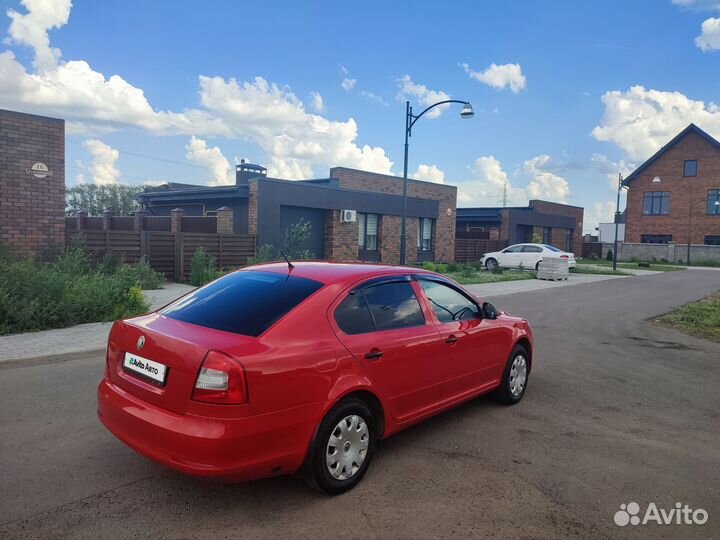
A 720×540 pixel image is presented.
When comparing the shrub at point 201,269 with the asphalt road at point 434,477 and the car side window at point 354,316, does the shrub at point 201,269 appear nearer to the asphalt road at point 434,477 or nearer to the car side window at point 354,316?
the asphalt road at point 434,477

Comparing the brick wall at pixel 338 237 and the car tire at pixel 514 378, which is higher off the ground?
the brick wall at pixel 338 237

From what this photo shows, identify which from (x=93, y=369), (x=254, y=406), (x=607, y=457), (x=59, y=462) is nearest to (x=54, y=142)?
(x=93, y=369)

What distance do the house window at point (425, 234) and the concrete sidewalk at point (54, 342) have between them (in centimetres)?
2108

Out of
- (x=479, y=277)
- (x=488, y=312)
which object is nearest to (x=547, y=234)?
(x=479, y=277)

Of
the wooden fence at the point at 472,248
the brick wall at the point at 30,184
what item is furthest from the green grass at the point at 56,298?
the wooden fence at the point at 472,248

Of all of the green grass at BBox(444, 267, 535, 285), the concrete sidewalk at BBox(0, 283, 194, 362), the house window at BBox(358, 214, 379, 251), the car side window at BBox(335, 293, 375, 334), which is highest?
the house window at BBox(358, 214, 379, 251)

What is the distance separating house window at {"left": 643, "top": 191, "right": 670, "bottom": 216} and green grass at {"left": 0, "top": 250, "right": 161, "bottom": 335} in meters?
56.9

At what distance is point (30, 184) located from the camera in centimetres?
1273

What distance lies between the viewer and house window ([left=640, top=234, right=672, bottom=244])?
175 feet

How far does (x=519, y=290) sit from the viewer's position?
18.6m

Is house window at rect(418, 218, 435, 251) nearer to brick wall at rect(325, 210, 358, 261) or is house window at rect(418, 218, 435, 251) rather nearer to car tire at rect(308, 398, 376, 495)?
brick wall at rect(325, 210, 358, 261)

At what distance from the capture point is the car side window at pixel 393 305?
13.0 ft

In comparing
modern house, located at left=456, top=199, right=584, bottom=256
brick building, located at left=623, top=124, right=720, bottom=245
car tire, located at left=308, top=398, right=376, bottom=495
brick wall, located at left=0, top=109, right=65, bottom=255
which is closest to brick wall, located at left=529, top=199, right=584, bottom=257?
modern house, located at left=456, top=199, right=584, bottom=256

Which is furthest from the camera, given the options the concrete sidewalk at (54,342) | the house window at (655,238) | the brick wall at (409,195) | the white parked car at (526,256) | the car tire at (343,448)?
the house window at (655,238)
